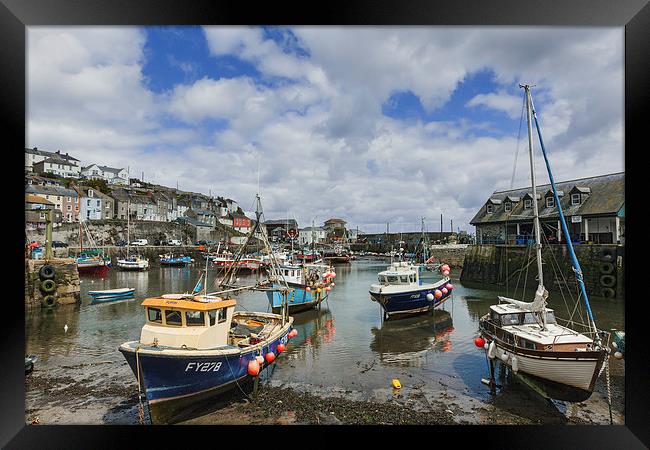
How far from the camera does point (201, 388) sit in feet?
21.9

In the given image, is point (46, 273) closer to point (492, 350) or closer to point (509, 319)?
point (492, 350)

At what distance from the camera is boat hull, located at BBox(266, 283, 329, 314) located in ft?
54.6

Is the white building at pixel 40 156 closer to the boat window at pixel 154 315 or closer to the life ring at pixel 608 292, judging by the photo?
the boat window at pixel 154 315

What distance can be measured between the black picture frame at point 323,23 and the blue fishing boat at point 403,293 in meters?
10.4

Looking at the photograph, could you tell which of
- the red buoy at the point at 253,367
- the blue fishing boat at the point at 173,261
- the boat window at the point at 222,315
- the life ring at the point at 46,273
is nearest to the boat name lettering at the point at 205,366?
the red buoy at the point at 253,367

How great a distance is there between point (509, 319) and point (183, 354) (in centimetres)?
700

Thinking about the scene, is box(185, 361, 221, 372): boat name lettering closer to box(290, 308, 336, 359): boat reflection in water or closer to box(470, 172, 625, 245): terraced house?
box(290, 308, 336, 359): boat reflection in water

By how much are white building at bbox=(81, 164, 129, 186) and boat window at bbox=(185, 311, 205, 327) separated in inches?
2687

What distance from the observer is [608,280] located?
19.0 meters

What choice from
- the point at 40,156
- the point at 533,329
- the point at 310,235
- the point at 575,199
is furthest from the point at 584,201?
the point at 40,156

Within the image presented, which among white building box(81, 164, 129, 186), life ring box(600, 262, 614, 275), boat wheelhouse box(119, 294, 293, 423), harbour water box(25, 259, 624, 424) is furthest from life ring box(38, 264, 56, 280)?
white building box(81, 164, 129, 186)
